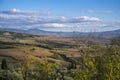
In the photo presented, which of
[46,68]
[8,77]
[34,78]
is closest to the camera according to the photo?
[46,68]

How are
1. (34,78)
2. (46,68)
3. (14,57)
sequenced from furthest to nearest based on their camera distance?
(14,57), (34,78), (46,68)

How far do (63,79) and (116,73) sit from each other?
95.8 feet

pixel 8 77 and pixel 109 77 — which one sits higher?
pixel 109 77

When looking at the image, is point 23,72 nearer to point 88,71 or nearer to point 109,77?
point 88,71

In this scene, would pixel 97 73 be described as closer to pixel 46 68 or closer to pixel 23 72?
pixel 46 68

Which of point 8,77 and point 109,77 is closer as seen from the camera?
point 109,77

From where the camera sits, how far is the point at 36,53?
6245 inches

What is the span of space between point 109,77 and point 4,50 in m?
114

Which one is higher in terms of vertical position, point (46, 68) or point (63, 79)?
point (46, 68)

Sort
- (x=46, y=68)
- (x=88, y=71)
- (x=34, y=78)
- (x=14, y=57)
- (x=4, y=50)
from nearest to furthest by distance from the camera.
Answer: (x=88, y=71) < (x=46, y=68) < (x=34, y=78) < (x=14, y=57) < (x=4, y=50)

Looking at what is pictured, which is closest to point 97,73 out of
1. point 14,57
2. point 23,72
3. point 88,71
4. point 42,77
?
point 88,71

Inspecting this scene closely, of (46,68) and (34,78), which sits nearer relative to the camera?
(46,68)

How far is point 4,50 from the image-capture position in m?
155

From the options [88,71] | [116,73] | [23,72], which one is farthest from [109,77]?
[23,72]
